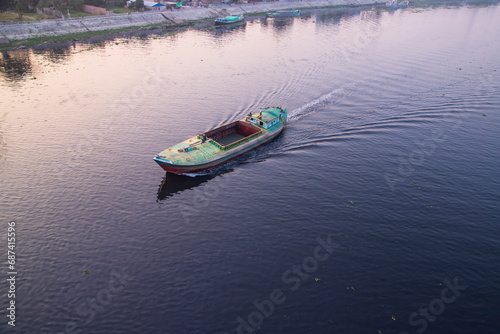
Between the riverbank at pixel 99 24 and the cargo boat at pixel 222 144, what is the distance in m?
105

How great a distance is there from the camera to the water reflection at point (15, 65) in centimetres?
8679

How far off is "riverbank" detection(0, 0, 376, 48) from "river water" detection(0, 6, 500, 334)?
42.8 meters

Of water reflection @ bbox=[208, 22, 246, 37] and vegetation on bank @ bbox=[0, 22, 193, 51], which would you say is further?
water reflection @ bbox=[208, 22, 246, 37]

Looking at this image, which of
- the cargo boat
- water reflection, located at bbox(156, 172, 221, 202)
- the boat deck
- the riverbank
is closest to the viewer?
water reflection, located at bbox(156, 172, 221, 202)

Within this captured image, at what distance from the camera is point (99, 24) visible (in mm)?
133500

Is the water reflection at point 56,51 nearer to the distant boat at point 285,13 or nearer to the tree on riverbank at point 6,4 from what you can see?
the tree on riverbank at point 6,4

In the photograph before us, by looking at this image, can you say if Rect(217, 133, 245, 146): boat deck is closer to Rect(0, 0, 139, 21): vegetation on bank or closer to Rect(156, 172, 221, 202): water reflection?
Rect(156, 172, 221, 202): water reflection

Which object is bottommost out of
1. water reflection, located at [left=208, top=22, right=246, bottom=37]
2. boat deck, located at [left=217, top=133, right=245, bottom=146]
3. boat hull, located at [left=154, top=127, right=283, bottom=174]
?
boat hull, located at [left=154, top=127, right=283, bottom=174]

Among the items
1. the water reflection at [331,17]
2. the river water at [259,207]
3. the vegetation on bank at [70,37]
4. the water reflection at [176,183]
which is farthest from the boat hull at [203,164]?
the water reflection at [331,17]

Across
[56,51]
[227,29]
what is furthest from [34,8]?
[227,29]

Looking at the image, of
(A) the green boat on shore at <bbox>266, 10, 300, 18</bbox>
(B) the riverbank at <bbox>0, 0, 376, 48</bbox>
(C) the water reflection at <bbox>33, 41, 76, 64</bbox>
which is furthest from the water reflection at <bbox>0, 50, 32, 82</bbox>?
(A) the green boat on shore at <bbox>266, 10, 300, 18</bbox>

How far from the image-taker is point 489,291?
30328mm

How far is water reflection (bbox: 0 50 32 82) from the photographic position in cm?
8679

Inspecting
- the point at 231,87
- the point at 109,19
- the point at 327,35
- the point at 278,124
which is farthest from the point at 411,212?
the point at 109,19
